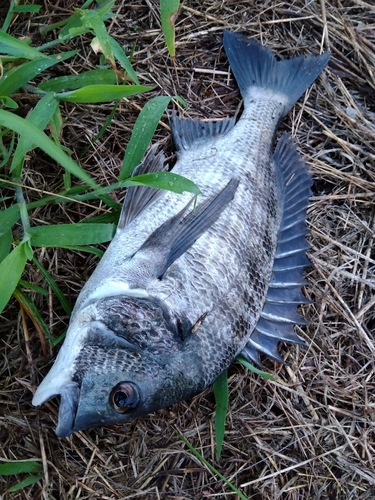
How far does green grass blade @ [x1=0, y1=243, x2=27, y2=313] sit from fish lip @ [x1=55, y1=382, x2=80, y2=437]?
463 millimetres

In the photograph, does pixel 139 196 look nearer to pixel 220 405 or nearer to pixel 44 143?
pixel 44 143

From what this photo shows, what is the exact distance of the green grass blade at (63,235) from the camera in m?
2.28

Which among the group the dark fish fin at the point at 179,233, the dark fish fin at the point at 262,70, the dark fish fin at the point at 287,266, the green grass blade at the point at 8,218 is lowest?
the dark fish fin at the point at 287,266

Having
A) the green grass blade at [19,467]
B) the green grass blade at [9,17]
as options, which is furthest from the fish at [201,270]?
the green grass blade at [9,17]

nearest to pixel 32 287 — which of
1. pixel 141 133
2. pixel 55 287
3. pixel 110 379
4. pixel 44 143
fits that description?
pixel 55 287

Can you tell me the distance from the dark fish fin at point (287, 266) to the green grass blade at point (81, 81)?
1.02 m

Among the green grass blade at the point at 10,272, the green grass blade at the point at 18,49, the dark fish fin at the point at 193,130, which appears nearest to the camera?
the green grass blade at the point at 10,272

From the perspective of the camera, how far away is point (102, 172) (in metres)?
2.80

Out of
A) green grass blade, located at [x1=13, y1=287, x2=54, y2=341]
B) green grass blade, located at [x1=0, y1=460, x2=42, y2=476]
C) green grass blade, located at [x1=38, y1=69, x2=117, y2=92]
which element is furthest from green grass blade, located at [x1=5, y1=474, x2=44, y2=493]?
green grass blade, located at [x1=38, y1=69, x2=117, y2=92]

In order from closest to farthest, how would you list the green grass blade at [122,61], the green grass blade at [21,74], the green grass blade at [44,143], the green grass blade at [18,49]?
the green grass blade at [44,143] → the green grass blade at [18,49] → the green grass blade at [21,74] → the green grass blade at [122,61]

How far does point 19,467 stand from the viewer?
2.42 metres

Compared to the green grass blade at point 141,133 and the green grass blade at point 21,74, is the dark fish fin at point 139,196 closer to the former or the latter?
the green grass blade at point 141,133

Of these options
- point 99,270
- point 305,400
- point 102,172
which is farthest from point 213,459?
point 102,172

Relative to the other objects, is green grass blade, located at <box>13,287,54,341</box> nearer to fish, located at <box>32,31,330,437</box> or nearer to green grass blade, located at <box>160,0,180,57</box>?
fish, located at <box>32,31,330,437</box>
